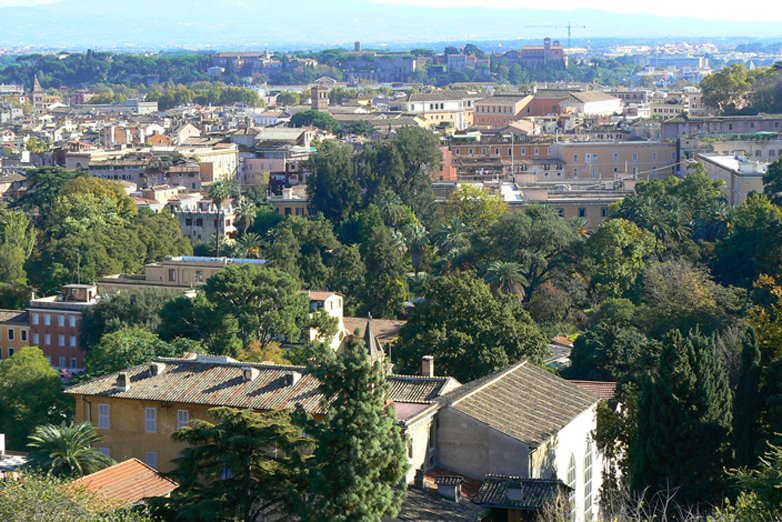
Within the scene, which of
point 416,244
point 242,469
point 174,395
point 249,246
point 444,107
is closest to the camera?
point 242,469

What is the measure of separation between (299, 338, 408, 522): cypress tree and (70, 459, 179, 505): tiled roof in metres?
3.09

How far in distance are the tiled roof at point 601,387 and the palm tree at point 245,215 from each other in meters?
30.4

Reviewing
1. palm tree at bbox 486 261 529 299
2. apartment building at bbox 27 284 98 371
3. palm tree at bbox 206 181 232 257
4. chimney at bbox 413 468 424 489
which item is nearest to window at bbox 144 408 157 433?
chimney at bbox 413 468 424 489

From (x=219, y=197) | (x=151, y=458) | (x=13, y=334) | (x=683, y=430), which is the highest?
(x=683, y=430)

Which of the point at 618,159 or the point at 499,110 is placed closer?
the point at 618,159

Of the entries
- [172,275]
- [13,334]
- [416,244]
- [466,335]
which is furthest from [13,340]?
[466,335]

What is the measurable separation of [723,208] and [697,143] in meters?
16.4

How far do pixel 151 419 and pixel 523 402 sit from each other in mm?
5972

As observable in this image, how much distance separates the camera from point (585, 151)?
236 feet

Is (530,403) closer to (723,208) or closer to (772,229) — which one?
(772,229)

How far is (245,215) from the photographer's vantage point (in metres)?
60.6

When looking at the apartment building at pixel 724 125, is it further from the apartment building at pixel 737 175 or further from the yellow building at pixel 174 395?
the yellow building at pixel 174 395

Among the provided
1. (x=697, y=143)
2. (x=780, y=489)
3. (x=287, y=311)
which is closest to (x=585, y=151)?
(x=697, y=143)

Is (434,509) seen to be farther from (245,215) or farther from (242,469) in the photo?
(245,215)
